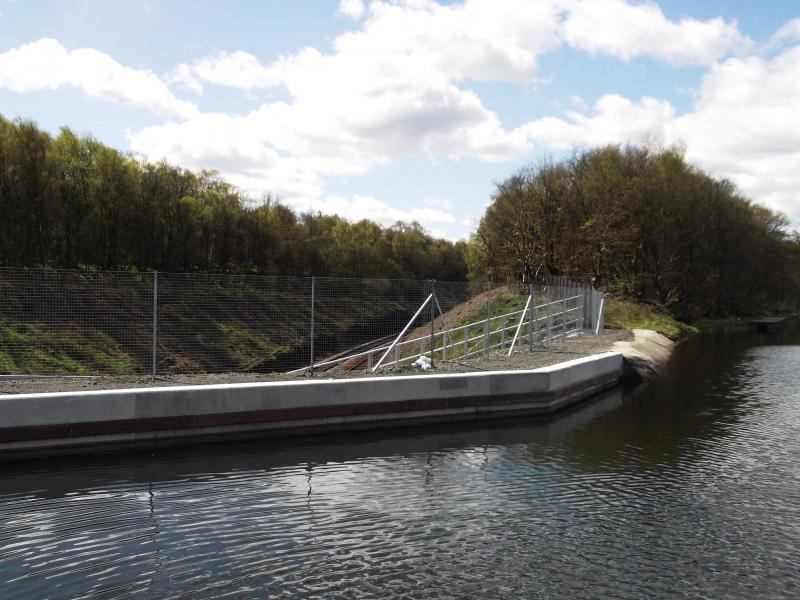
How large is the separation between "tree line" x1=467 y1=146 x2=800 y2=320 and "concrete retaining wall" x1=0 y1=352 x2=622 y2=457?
31122 mm

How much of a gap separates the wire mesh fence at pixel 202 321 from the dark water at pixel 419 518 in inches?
167

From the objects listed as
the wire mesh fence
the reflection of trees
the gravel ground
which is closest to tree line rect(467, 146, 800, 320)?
the reflection of trees

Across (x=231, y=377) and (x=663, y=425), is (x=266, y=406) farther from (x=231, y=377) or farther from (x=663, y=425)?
(x=663, y=425)

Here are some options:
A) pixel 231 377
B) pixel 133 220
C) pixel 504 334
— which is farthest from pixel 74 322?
pixel 133 220

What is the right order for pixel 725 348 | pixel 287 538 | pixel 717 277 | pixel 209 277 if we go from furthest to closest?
1. pixel 717 277
2. pixel 725 348
3. pixel 209 277
4. pixel 287 538

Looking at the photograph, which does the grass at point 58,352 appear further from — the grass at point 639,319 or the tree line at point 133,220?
the grass at point 639,319

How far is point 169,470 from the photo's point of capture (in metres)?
10.3

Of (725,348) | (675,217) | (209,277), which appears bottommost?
(725,348)

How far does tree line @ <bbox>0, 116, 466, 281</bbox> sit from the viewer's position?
37938 millimetres

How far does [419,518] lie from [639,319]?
1489 inches

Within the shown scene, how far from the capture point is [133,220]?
1845 inches

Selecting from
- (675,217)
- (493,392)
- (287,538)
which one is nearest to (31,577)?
(287,538)

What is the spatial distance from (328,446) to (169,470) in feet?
9.61

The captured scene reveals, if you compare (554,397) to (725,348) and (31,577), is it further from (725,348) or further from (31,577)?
(725,348)
